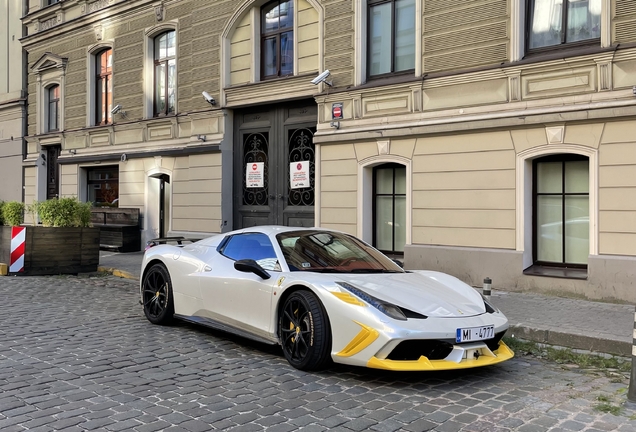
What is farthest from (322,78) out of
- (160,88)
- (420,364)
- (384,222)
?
(420,364)

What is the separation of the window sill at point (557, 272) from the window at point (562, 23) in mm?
3705

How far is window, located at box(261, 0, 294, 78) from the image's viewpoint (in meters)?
14.4

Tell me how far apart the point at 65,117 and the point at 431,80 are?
1407 centimetres

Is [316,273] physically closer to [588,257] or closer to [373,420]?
[373,420]

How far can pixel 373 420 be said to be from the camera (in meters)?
4.27

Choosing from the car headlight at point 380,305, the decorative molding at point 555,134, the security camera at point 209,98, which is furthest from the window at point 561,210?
the security camera at point 209,98

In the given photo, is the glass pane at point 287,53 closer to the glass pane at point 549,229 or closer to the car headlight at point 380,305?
the glass pane at point 549,229

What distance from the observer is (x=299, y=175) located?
14.0m

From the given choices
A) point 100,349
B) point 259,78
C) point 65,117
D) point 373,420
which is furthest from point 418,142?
point 65,117

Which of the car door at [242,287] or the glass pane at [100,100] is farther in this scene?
the glass pane at [100,100]

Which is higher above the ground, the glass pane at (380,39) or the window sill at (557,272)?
the glass pane at (380,39)

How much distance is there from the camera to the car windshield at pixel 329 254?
6.16 metres

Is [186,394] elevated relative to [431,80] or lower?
lower

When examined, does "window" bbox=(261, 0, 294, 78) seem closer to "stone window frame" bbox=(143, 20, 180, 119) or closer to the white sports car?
"stone window frame" bbox=(143, 20, 180, 119)
